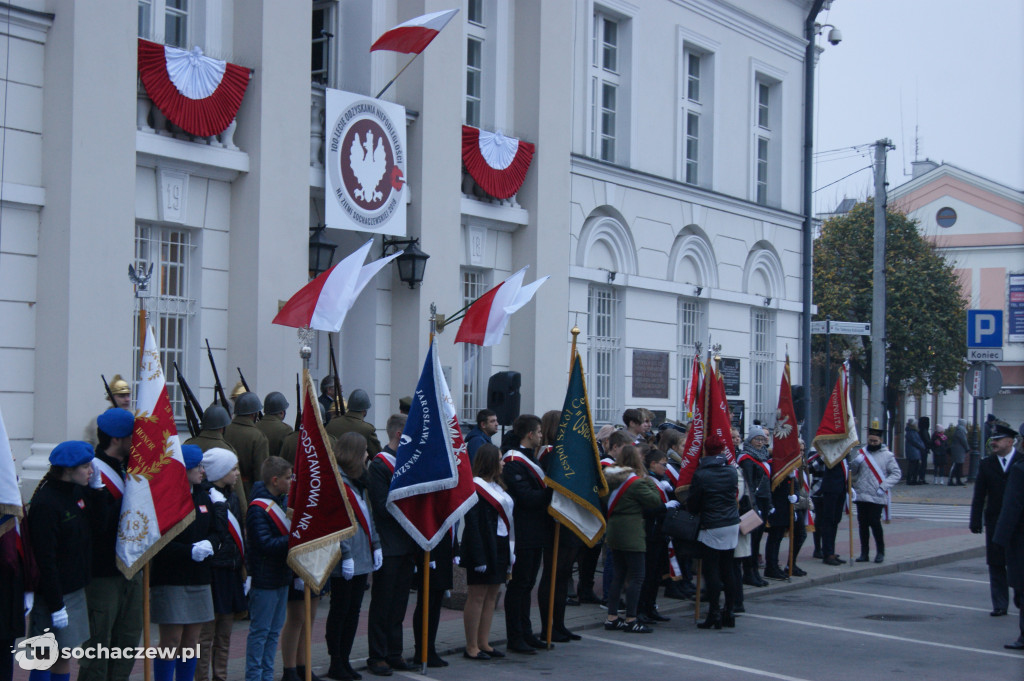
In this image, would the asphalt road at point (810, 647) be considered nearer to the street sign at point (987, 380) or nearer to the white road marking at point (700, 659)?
the white road marking at point (700, 659)

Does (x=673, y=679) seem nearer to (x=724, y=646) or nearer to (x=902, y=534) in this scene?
(x=724, y=646)

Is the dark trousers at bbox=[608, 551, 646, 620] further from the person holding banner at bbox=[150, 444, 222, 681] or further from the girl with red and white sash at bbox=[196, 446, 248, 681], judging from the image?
the person holding banner at bbox=[150, 444, 222, 681]

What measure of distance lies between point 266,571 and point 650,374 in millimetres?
12538

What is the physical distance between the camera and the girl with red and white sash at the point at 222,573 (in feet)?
24.3

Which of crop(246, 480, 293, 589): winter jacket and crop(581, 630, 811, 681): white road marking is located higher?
crop(246, 480, 293, 589): winter jacket

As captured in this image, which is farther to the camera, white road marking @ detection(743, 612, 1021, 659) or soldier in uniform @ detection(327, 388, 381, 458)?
soldier in uniform @ detection(327, 388, 381, 458)

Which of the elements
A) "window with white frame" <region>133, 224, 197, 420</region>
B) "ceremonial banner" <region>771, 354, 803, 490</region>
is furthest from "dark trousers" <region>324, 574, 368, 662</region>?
"ceremonial banner" <region>771, 354, 803, 490</region>

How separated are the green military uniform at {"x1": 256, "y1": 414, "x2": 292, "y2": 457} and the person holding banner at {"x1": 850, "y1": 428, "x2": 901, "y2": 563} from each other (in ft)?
27.0

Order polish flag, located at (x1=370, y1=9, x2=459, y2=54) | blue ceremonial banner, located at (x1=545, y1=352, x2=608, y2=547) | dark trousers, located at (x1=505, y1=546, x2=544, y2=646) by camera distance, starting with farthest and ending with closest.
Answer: polish flag, located at (x1=370, y1=9, x2=459, y2=54) → blue ceremonial banner, located at (x1=545, y1=352, x2=608, y2=547) → dark trousers, located at (x1=505, y1=546, x2=544, y2=646)

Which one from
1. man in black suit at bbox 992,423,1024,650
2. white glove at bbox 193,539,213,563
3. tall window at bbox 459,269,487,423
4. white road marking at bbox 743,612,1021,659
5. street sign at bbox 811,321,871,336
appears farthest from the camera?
street sign at bbox 811,321,871,336

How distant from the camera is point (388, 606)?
886cm

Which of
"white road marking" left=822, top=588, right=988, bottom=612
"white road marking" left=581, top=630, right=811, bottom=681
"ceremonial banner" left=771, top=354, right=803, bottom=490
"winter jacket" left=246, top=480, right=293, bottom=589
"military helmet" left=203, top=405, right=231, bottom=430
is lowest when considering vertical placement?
"white road marking" left=822, top=588, right=988, bottom=612

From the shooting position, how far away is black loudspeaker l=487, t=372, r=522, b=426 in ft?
50.0

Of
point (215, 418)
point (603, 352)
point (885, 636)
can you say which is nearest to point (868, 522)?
point (885, 636)
